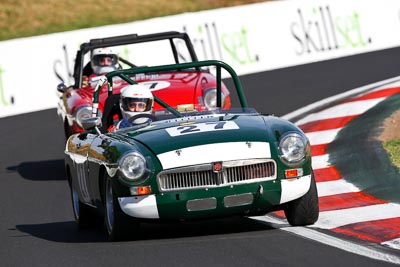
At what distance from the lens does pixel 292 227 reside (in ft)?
29.5

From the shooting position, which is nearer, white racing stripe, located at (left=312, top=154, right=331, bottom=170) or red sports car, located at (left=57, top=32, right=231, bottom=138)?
white racing stripe, located at (left=312, top=154, right=331, bottom=170)

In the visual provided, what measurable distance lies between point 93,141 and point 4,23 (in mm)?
22612

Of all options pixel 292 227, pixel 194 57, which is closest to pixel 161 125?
pixel 292 227

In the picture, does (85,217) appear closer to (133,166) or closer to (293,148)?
(133,166)

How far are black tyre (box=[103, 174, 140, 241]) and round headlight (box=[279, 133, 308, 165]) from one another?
1152 mm

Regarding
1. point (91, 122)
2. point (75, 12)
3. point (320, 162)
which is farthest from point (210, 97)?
point (75, 12)

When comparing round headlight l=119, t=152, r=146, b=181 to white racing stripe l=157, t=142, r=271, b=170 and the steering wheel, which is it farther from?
the steering wheel

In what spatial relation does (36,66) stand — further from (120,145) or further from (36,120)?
(120,145)

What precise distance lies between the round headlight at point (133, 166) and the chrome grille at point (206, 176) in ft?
0.49

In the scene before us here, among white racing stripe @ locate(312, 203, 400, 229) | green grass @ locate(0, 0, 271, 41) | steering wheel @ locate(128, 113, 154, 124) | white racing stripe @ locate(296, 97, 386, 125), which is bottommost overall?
white racing stripe @ locate(312, 203, 400, 229)

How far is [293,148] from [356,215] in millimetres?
892

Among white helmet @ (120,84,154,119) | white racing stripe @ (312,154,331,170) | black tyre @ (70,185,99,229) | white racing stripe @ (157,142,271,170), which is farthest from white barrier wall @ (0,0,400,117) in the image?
white racing stripe @ (157,142,271,170)

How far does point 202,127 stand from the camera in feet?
29.8

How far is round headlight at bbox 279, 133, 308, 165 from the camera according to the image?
870cm
